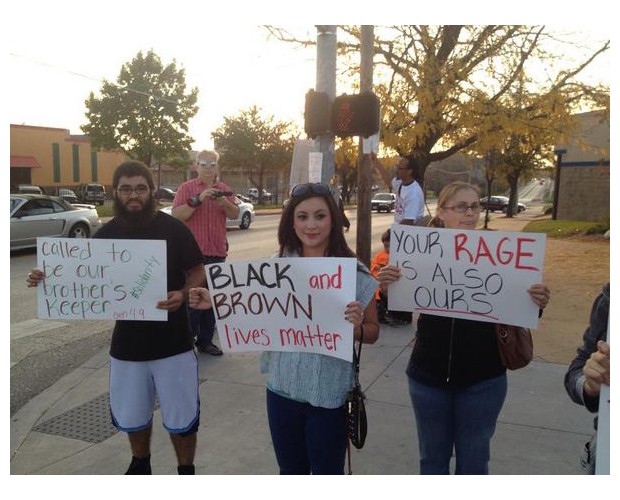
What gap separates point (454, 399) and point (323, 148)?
4250mm

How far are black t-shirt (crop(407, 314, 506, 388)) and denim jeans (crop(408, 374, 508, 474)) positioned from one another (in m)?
0.04

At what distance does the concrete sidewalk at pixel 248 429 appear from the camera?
3486mm

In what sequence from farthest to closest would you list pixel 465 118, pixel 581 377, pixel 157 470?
pixel 465 118 < pixel 157 470 < pixel 581 377

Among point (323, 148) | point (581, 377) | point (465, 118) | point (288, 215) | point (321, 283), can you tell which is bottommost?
point (581, 377)

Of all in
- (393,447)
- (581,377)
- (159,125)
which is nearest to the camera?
(581,377)

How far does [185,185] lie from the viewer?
204 inches

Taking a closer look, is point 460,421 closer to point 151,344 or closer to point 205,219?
point 151,344

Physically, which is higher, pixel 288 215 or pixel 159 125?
pixel 159 125

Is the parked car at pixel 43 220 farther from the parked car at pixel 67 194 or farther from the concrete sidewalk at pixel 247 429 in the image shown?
the parked car at pixel 67 194

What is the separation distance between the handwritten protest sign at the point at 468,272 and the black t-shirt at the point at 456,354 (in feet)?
0.22

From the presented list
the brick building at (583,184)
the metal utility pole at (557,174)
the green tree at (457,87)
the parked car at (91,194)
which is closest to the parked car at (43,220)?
the green tree at (457,87)

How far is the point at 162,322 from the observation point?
294cm

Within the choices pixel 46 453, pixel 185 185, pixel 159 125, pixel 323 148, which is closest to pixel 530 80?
pixel 323 148
